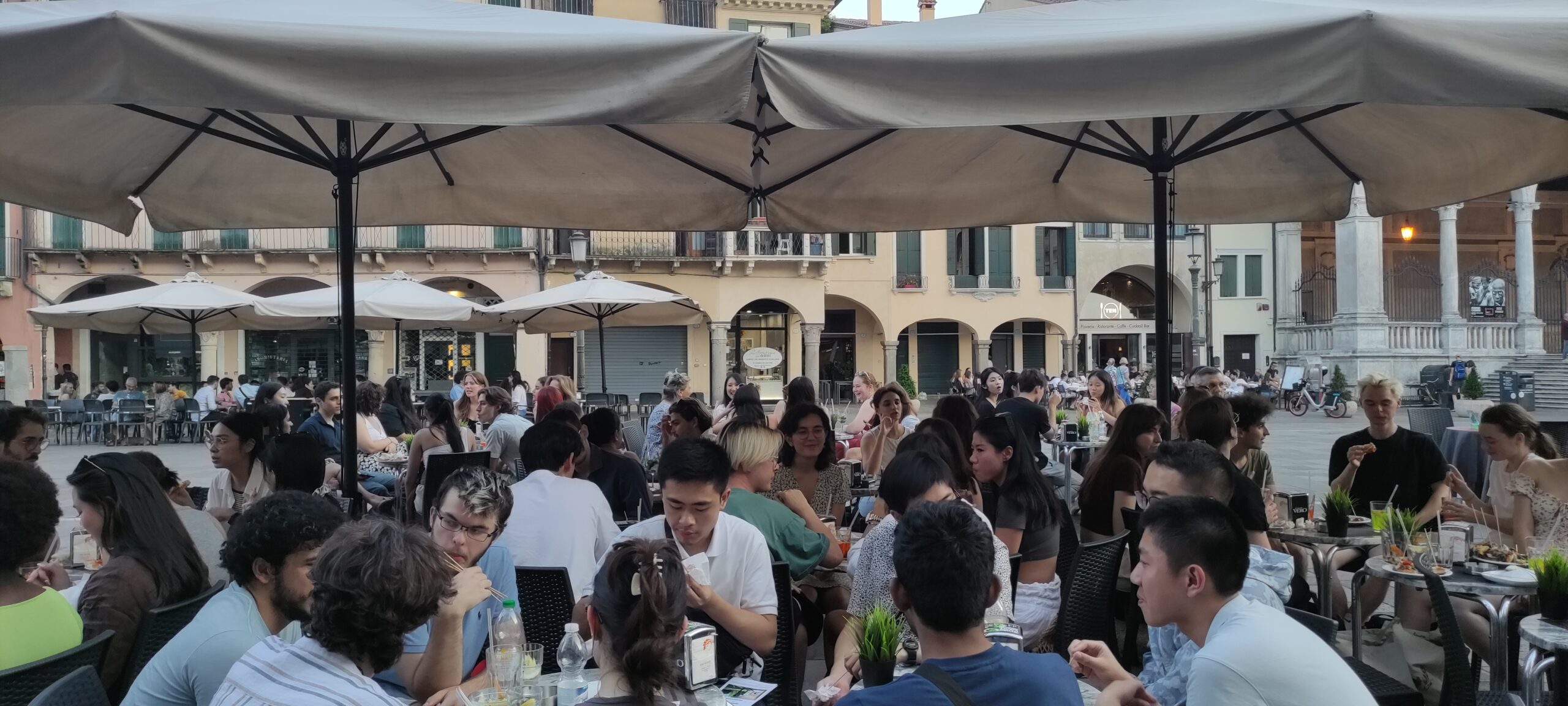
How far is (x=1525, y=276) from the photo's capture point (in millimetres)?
30844

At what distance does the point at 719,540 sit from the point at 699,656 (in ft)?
3.14

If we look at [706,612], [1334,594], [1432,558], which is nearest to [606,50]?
[706,612]

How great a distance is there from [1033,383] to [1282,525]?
4.81 meters

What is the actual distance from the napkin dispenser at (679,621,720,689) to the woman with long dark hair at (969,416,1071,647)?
1815 millimetres

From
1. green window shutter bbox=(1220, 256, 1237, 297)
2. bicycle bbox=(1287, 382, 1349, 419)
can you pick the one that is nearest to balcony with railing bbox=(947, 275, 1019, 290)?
green window shutter bbox=(1220, 256, 1237, 297)

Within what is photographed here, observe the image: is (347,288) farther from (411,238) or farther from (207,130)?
(411,238)

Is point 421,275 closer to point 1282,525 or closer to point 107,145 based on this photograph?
point 107,145

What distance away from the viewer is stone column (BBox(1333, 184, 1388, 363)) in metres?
30.2

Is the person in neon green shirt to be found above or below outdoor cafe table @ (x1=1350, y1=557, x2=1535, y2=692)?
above

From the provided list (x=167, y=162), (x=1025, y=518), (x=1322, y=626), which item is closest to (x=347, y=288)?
(x=167, y=162)

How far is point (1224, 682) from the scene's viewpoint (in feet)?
6.73

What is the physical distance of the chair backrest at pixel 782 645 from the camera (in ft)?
11.3

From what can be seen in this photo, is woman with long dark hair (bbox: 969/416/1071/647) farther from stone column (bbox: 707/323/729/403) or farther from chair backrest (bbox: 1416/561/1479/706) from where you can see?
stone column (bbox: 707/323/729/403)

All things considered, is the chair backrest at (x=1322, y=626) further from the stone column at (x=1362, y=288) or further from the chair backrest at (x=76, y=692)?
→ the stone column at (x=1362, y=288)
